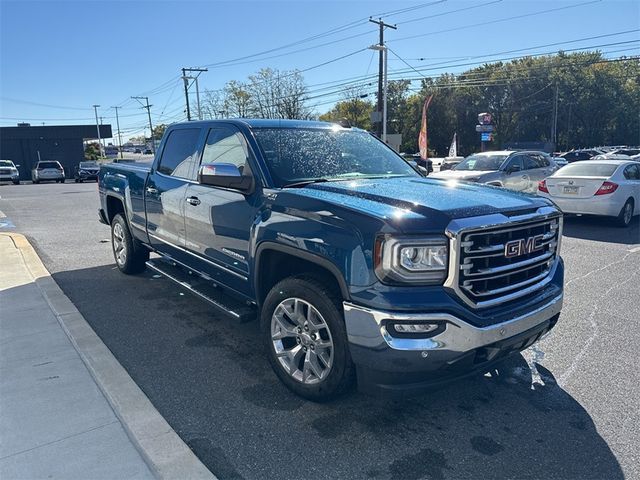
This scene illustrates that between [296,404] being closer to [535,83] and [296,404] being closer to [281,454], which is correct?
[281,454]

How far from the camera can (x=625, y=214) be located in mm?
10367

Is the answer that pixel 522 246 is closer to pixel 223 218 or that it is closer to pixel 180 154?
pixel 223 218

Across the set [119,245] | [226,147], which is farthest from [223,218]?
[119,245]

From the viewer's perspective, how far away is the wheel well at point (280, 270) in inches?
123

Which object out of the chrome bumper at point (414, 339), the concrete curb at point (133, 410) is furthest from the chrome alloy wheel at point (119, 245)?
the chrome bumper at point (414, 339)

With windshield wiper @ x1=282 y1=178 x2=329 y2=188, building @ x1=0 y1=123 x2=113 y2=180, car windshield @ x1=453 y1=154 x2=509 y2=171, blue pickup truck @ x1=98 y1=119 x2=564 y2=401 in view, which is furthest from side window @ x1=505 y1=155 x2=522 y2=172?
building @ x1=0 y1=123 x2=113 y2=180

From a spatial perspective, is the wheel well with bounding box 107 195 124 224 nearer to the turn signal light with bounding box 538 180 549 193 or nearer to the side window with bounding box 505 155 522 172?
the turn signal light with bounding box 538 180 549 193

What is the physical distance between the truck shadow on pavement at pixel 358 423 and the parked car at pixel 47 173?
35487 millimetres

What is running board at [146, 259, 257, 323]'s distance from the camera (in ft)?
12.6

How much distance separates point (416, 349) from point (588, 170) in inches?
401

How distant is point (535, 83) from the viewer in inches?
2430

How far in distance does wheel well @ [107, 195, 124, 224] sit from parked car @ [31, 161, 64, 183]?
1277 inches

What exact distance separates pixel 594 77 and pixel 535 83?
6814mm

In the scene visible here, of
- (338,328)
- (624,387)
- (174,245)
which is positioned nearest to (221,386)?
(338,328)
